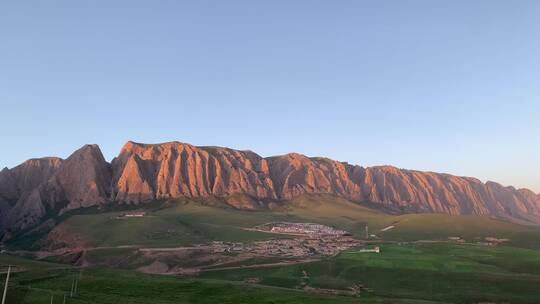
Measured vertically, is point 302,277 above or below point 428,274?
below

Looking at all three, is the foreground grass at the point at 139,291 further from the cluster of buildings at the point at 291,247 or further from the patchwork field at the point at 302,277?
the cluster of buildings at the point at 291,247

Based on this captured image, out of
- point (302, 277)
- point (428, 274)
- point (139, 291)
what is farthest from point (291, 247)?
point (139, 291)

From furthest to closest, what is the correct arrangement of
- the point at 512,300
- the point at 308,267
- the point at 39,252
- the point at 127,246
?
the point at 39,252 → the point at 127,246 → the point at 308,267 → the point at 512,300

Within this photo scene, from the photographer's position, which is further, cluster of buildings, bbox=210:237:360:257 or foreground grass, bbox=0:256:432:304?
cluster of buildings, bbox=210:237:360:257

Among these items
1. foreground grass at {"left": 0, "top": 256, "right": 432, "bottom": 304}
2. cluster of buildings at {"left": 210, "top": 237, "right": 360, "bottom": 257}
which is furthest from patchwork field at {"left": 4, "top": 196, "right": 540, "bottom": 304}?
cluster of buildings at {"left": 210, "top": 237, "right": 360, "bottom": 257}

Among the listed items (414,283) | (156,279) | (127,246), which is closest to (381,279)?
(414,283)

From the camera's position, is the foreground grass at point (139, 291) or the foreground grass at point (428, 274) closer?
the foreground grass at point (139, 291)

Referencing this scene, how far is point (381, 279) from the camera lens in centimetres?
11156

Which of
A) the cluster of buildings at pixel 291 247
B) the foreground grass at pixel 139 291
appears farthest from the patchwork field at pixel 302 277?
the cluster of buildings at pixel 291 247

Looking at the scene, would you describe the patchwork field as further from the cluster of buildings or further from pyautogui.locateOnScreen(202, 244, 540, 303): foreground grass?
the cluster of buildings

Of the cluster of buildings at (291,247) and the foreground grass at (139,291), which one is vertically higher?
the cluster of buildings at (291,247)

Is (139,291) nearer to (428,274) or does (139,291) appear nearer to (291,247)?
(428,274)

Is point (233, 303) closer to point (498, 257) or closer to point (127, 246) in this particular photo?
point (498, 257)

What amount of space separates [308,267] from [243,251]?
132 ft
